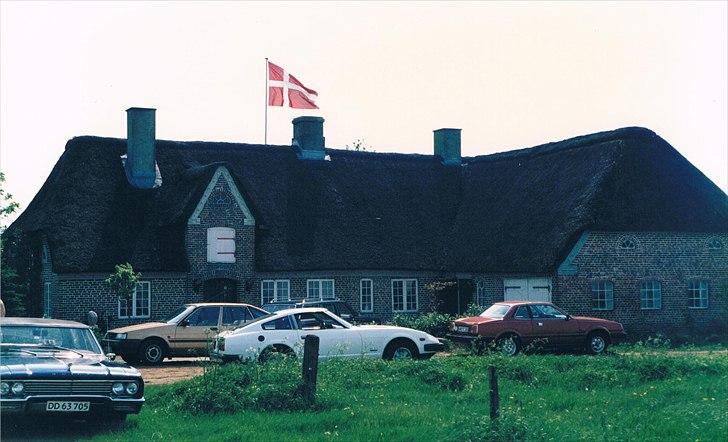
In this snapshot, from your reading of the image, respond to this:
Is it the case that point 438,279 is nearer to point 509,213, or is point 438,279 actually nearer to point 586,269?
point 509,213

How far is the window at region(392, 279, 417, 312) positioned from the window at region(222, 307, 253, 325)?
514 inches

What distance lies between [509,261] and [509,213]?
350 centimetres

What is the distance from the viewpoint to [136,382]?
1314 cm

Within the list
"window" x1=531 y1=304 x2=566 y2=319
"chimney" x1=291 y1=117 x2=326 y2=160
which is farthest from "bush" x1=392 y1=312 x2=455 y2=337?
"chimney" x1=291 y1=117 x2=326 y2=160

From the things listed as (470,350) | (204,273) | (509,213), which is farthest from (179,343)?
(509,213)

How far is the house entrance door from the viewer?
113 ft

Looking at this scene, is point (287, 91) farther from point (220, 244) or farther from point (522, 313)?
point (522, 313)

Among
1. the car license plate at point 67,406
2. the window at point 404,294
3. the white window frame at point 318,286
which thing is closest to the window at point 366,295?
the window at point 404,294

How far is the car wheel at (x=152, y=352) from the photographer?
2417cm

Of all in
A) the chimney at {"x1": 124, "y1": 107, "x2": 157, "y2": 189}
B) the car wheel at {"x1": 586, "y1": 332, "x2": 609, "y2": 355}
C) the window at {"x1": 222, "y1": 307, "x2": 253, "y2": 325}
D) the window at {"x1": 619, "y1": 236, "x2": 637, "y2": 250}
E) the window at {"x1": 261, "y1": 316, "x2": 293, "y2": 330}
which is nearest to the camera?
the window at {"x1": 261, "y1": 316, "x2": 293, "y2": 330}

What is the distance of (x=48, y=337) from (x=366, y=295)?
910 inches

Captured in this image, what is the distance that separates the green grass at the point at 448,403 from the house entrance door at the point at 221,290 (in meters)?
16.5

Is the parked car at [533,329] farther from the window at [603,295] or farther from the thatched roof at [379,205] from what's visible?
the window at [603,295]

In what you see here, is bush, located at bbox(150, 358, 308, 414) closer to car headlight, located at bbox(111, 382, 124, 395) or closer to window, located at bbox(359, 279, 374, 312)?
car headlight, located at bbox(111, 382, 124, 395)
